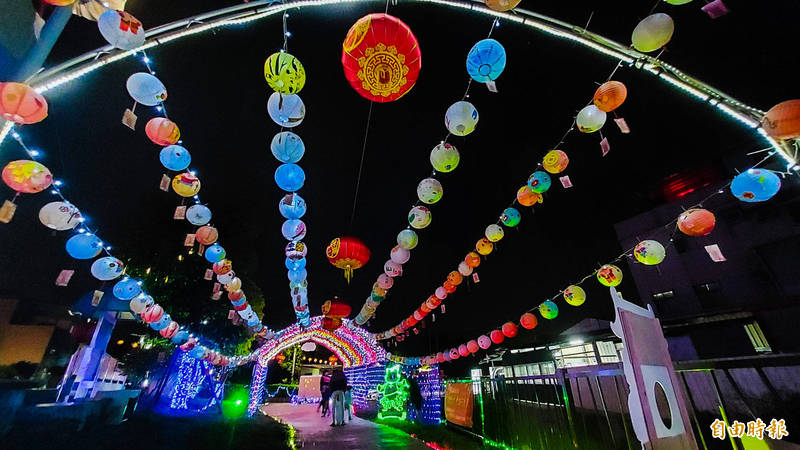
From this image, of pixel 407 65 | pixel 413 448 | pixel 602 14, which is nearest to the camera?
pixel 407 65

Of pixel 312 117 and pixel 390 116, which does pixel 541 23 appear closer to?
pixel 390 116

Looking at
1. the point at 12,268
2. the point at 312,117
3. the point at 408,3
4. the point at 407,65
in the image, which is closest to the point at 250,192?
the point at 312,117

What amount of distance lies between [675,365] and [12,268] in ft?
48.5

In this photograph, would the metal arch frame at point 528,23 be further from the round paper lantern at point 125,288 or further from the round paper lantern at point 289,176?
the round paper lantern at point 125,288

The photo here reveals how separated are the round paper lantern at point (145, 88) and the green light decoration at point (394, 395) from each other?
1125 centimetres

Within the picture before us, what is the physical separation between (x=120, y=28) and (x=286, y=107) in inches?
74.1

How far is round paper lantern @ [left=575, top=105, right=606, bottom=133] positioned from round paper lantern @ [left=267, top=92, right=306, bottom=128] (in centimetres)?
406

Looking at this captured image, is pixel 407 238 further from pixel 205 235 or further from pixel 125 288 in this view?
pixel 125 288

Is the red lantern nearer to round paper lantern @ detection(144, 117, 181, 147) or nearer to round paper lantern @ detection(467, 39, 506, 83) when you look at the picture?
round paper lantern @ detection(144, 117, 181, 147)

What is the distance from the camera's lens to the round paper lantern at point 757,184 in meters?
4.05

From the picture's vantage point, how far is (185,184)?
225 inches

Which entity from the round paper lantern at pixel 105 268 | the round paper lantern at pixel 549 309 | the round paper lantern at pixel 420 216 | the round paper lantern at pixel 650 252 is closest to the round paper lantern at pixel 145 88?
the round paper lantern at pixel 105 268

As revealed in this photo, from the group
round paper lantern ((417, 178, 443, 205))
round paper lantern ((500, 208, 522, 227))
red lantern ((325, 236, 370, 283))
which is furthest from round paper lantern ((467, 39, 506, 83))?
red lantern ((325, 236, 370, 283))

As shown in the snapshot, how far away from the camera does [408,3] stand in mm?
6082
